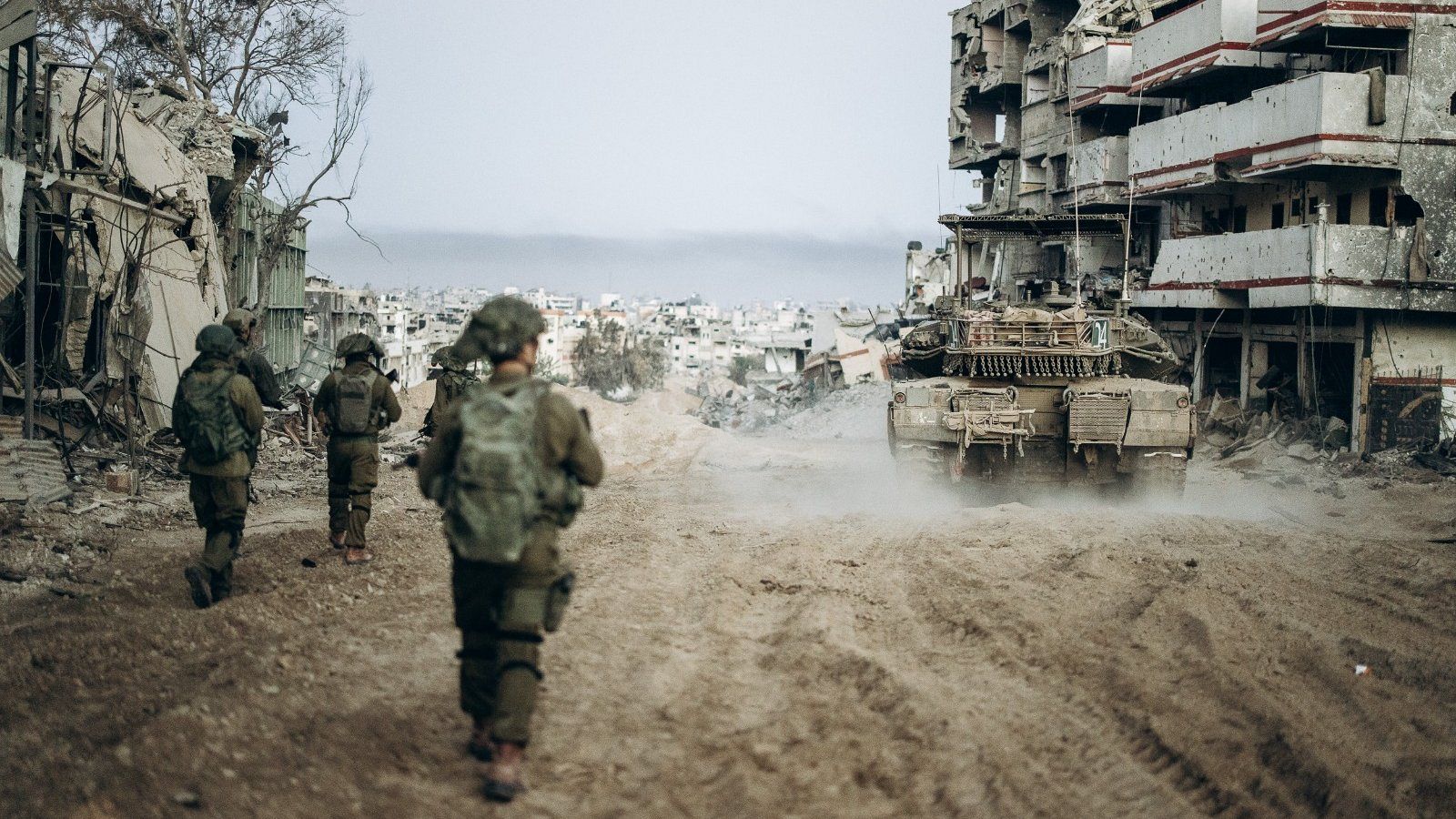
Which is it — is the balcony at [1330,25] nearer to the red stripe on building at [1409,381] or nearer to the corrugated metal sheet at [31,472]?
the red stripe on building at [1409,381]

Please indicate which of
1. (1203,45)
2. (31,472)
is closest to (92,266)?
(31,472)

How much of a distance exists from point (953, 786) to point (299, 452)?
43.3 ft

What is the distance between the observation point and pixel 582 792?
4.25m

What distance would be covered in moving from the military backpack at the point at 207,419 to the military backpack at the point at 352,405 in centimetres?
125

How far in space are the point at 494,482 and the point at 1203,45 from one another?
921 inches

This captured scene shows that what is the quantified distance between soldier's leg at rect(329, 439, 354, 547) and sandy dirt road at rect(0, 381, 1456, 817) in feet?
1.16

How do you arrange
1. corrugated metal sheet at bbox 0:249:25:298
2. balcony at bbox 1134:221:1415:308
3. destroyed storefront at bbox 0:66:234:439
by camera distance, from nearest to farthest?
corrugated metal sheet at bbox 0:249:25:298
destroyed storefront at bbox 0:66:234:439
balcony at bbox 1134:221:1415:308

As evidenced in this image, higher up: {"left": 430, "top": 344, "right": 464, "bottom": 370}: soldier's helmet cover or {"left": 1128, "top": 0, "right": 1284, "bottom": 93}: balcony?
{"left": 1128, "top": 0, "right": 1284, "bottom": 93}: balcony

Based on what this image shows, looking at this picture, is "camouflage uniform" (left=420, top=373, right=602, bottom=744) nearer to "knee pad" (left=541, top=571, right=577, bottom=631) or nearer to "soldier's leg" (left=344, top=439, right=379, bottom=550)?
"knee pad" (left=541, top=571, right=577, bottom=631)

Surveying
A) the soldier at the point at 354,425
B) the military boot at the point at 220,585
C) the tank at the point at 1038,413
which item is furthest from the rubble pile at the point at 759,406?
the military boot at the point at 220,585

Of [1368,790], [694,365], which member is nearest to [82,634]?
[1368,790]

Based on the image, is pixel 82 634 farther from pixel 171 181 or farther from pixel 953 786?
pixel 171 181

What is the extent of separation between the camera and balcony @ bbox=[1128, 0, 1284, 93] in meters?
23.3

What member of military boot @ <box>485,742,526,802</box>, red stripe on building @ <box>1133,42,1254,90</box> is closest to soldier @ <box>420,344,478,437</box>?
military boot @ <box>485,742,526,802</box>
